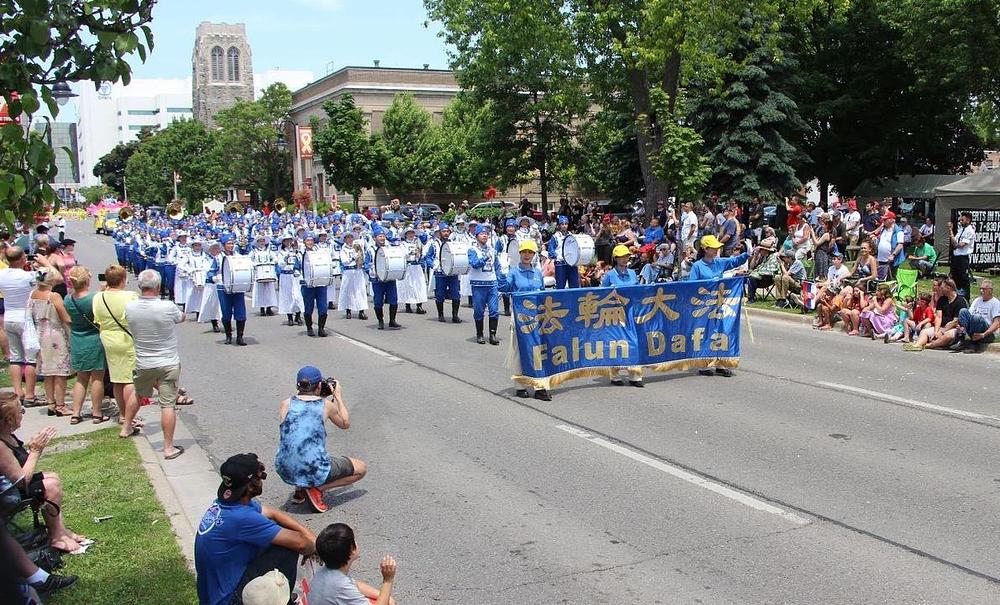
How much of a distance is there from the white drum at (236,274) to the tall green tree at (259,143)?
6072 centimetres

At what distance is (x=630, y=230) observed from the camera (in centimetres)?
2586

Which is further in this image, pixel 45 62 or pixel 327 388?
pixel 327 388

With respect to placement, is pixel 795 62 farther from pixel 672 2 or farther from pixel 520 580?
pixel 520 580

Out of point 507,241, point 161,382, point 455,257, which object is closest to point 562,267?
point 507,241

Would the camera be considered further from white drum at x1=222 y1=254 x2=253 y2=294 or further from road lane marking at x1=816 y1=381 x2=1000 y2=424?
white drum at x1=222 y1=254 x2=253 y2=294

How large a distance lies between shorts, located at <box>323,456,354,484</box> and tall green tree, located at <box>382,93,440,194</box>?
5698 cm

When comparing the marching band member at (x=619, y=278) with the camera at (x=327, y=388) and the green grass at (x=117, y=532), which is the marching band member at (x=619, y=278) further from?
the green grass at (x=117, y=532)

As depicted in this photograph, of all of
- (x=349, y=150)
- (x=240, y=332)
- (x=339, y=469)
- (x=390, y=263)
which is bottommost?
(x=339, y=469)

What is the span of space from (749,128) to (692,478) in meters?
29.7

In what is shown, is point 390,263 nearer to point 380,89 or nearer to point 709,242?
point 709,242

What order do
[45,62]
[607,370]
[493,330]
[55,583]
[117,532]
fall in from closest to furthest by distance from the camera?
[45,62] < [55,583] < [117,532] < [607,370] < [493,330]

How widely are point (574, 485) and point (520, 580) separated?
197 cm

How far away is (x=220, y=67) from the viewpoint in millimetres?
135625

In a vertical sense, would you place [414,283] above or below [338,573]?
above
